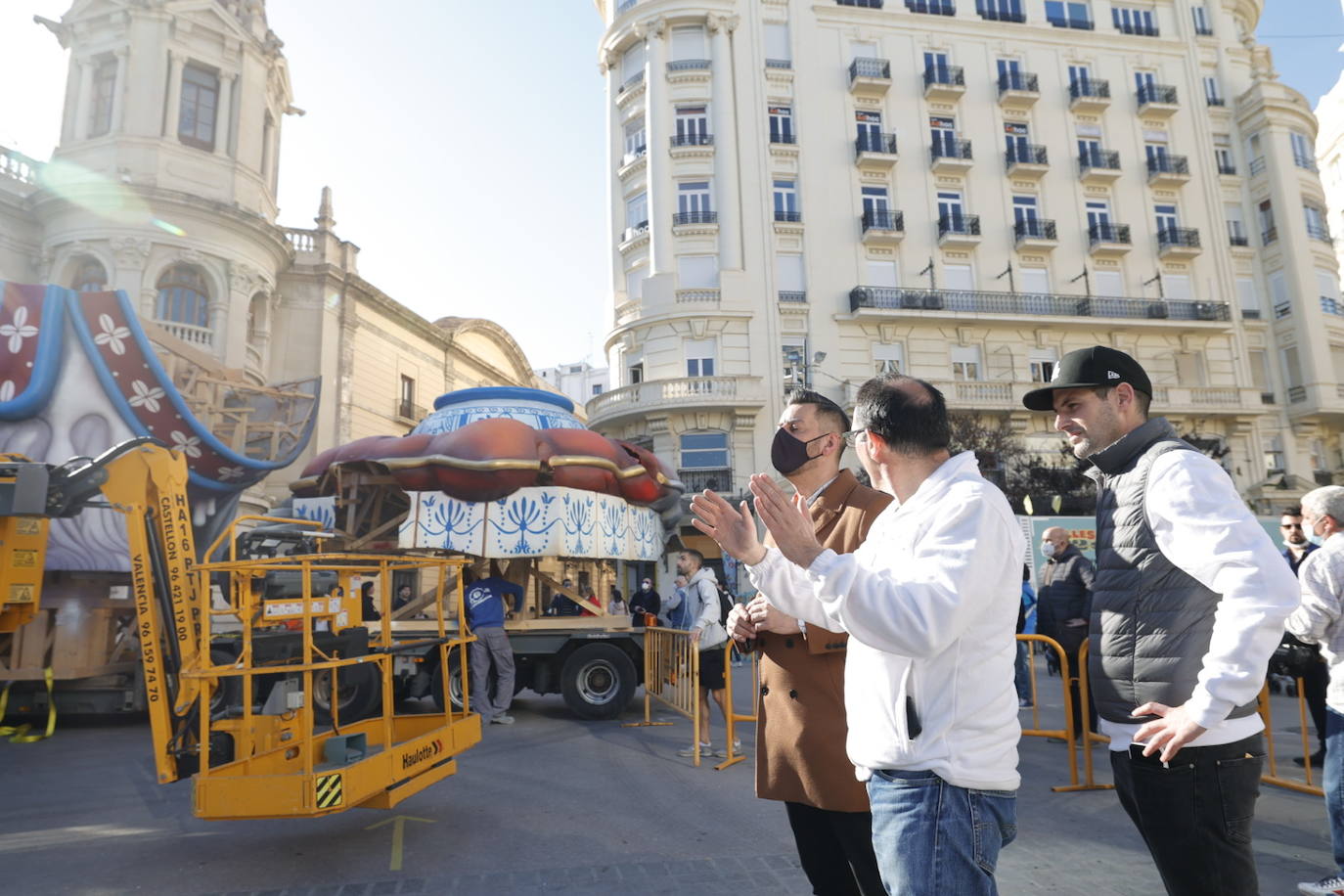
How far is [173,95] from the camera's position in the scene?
77.0 ft

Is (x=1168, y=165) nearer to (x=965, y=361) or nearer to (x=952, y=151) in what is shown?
(x=952, y=151)

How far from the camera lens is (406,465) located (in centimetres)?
1023

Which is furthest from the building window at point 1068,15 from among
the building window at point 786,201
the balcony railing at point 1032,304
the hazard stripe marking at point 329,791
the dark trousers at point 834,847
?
the dark trousers at point 834,847

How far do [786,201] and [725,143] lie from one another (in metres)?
2.90

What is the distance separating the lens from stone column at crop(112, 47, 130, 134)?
74.8 ft

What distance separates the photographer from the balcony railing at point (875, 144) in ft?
97.0

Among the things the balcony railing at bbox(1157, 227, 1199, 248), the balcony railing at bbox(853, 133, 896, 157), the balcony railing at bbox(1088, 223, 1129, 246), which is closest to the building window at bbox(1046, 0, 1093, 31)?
the balcony railing at bbox(1088, 223, 1129, 246)

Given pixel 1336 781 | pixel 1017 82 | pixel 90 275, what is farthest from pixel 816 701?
pixel 1017 82

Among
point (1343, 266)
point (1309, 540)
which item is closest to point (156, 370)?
point (1309, 540)

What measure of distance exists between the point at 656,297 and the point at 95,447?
19.6 meters

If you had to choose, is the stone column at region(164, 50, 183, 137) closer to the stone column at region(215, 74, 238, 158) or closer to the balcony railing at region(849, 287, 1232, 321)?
the stone column at region(215, 74, 238, 158)

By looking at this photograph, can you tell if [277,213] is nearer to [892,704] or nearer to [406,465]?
[406,465]

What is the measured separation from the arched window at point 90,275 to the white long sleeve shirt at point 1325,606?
25.1 metres

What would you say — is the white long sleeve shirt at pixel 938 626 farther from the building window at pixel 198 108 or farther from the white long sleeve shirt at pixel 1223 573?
the building window at pixel 198 108
